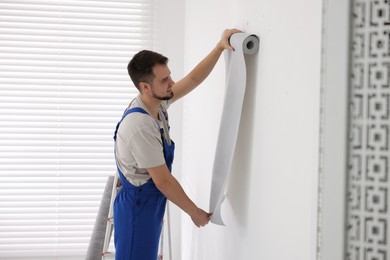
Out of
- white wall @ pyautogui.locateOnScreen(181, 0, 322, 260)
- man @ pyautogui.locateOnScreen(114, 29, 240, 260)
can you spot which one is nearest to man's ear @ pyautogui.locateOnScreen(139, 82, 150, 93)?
man @ pyautogui.locateOnScreen(114, 29, 240, 260)

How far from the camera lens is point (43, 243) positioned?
4.11 meters

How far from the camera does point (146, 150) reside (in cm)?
229

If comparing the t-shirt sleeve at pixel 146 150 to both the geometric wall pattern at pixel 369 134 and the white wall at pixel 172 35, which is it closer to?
the geometric wall pattern at pixel 369 134

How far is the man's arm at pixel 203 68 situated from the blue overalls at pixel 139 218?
0.32 m

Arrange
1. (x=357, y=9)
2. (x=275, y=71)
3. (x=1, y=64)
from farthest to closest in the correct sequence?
(x=1, y=64)
(x=275, y=71)
(x=357, y=9)

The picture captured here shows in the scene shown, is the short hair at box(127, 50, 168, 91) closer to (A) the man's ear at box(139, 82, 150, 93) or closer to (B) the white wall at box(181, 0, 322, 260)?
(A) the man's ear at box(139, 82, 150, 93)

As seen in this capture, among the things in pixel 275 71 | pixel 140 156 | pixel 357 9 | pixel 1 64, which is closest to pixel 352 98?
pixel 357 9

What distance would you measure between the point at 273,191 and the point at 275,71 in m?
0.35

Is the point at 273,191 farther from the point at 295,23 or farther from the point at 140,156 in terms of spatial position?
the point at 140,156

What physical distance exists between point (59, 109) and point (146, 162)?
1935 mm

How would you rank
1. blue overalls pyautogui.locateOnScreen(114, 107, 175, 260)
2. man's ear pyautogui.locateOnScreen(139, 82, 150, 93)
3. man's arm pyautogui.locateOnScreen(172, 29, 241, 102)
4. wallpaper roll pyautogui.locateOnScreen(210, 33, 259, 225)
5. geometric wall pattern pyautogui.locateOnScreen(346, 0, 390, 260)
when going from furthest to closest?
1. blue overalls pyautogui.locateOnScreen(114, 107, 175, 260)
2. man's ear pyautogui.locateOnScreen(139, 82, 150, 93)
3. man's arm pyautogui.locateOnScreen(172, 29, 241, 102)
4. wallpaper roll pyautogui.locateOnScreen(210, 33, 259, 225)
5. geometric wall pattern pyautogui.locateOnScreen(346, 0, 390, 260)

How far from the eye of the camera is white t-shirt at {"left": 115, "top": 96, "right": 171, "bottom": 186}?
90.2 inches

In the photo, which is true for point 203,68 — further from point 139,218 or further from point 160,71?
point 139,218

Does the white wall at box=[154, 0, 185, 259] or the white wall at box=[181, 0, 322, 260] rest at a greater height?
the white wall at box=[154, 0, 185, 259]
